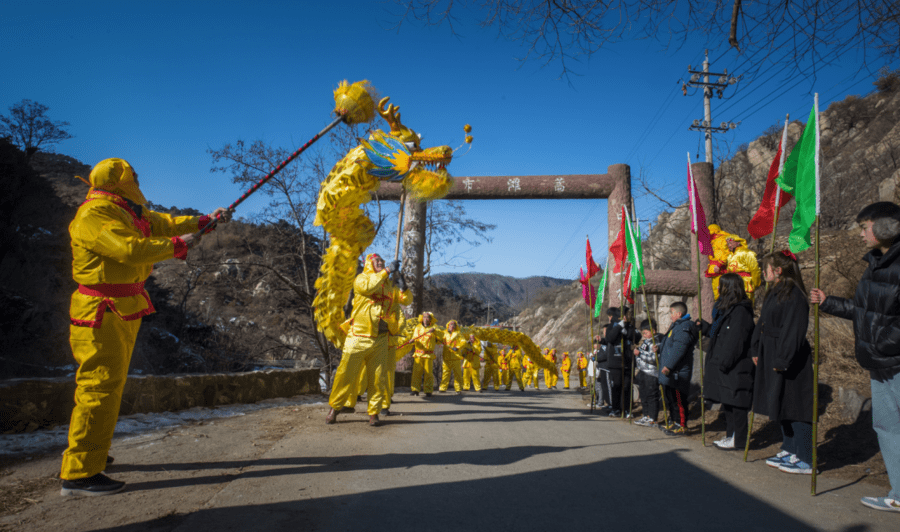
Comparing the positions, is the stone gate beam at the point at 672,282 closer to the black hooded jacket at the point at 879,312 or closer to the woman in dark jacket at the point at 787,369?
the woman in dark jacket at the point at 787,369

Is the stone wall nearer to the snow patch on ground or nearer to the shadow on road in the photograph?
the snow patch on ground

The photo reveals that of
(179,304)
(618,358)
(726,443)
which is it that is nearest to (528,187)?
(618,358)

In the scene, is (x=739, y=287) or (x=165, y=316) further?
(x=165, y=316)

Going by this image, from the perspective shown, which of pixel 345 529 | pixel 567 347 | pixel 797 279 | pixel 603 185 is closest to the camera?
pixel 345 529

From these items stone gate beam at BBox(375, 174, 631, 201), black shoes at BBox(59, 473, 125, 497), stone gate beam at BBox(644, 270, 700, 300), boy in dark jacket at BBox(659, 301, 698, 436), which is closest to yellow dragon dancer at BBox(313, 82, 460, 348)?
black shoes at BBox(59, 473, 125, 497)

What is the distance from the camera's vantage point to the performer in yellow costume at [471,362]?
13.2m

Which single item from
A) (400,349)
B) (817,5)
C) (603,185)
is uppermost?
(603,185)

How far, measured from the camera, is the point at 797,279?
3.91 m

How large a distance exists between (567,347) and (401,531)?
42810mm

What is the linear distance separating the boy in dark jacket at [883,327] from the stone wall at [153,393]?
5.78 m

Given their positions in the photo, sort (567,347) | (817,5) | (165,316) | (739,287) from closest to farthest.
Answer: (817,5) → (739,287) → (165,316) → (567,347)

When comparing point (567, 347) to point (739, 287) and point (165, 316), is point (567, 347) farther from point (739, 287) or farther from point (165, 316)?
point (739, 287)

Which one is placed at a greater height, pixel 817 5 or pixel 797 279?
pixel 817 5

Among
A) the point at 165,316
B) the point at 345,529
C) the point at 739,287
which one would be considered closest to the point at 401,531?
the point at 345,529
